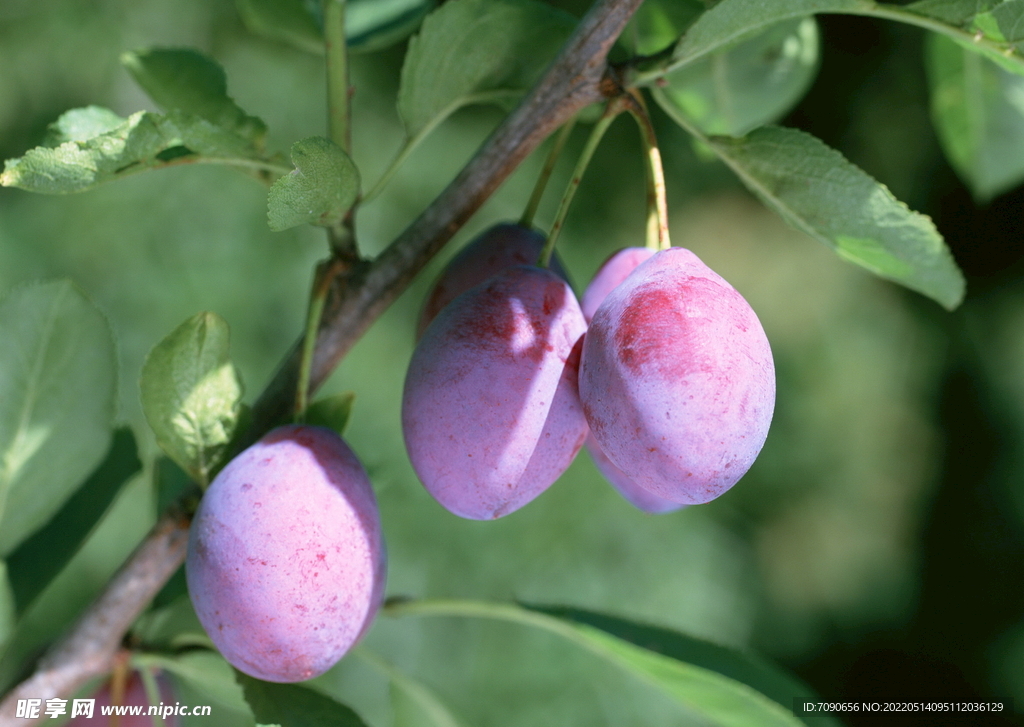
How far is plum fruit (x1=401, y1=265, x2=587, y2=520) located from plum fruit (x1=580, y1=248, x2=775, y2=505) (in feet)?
0.09

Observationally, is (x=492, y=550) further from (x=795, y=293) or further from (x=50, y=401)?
→ (x=50, y=401)

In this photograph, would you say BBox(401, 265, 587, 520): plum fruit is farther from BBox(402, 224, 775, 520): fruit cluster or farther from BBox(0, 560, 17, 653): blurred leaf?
BBox(0, 560, 17, 653): blurred leaf

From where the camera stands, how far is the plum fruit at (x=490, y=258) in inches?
21.0

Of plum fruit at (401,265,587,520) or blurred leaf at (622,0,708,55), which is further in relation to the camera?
blurred leaf at (622,0,708,55)

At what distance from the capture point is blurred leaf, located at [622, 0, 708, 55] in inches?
24.3

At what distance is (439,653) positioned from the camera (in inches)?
75.3

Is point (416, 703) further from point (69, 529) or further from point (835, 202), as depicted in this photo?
point (835, 202)

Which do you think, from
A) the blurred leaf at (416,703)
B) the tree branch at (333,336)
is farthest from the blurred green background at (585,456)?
the tree branch at (333,336)

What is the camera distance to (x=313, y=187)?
40 cm

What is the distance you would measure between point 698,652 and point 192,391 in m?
0.39

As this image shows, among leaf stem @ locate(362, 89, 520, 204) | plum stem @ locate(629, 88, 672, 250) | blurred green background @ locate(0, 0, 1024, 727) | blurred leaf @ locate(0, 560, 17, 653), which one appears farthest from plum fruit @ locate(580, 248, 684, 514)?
blurred green background @ locate(0, 0, 1024, 727)

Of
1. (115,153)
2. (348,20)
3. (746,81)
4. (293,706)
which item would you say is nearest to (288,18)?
(348,20)

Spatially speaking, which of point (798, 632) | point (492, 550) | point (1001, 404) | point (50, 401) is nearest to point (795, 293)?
point (1001, 404)

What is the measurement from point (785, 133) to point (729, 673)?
1.20ft
